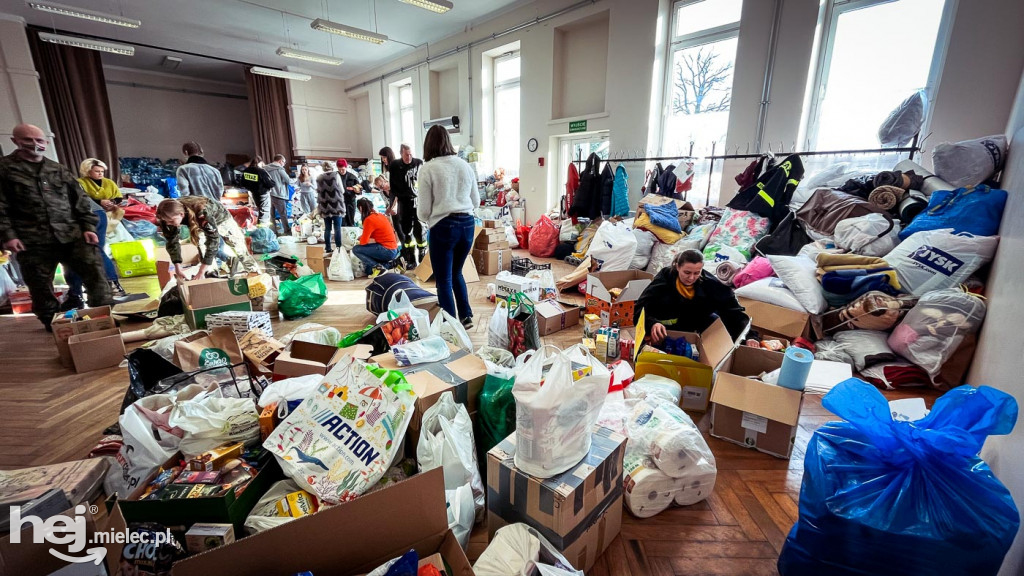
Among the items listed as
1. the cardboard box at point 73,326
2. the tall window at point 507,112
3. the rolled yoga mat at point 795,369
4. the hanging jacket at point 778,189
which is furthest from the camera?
the tall window at point 507,112

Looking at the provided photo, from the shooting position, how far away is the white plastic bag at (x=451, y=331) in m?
2.04

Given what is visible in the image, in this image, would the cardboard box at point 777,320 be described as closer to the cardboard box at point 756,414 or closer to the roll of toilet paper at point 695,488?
the cardboard box at point 756,414

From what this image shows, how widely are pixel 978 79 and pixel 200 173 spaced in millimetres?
7548

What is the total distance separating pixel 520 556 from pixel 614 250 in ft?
10.6

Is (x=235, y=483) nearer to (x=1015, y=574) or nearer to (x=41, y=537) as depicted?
(x=41, y=537)

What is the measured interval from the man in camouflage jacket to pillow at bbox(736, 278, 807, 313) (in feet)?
15.3

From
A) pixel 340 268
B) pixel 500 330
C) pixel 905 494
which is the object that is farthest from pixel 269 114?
pixel 905 494

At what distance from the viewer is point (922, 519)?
37.1 inches

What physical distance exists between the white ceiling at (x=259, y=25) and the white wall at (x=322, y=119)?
3.74 feet

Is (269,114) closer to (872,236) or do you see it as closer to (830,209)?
(830,209)

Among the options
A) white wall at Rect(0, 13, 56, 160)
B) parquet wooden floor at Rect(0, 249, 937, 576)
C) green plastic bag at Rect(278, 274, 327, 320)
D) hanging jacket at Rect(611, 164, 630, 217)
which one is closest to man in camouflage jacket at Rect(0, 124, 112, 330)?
parquet wooden floor at Rect(0, 249, 937, 576)

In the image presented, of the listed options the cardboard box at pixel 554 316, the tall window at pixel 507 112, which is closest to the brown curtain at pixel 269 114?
the tall window at pixel 507 112

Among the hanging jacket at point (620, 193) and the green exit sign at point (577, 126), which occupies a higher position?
the green exit sign at point (577, 126)

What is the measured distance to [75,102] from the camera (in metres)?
7.65
